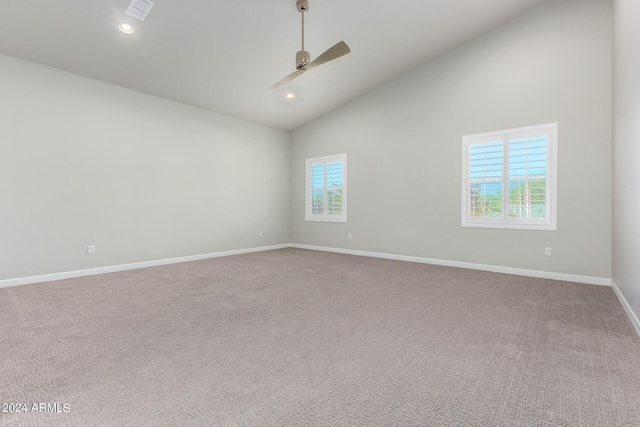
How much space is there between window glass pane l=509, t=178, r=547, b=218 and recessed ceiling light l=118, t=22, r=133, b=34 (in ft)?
17.9

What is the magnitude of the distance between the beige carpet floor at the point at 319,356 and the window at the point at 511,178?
4.03 feet

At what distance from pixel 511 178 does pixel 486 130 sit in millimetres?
852

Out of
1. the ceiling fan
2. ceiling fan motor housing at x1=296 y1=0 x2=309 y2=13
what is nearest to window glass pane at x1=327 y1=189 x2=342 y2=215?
the ceiling fan

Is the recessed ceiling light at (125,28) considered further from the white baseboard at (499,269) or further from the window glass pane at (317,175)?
the white baseboard at (499,269)

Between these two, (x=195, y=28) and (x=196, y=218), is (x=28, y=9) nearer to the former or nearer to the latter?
(x=195, y=28)

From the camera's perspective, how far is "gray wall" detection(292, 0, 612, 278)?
3.96m

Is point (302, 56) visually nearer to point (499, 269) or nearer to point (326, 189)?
point (326, 189)

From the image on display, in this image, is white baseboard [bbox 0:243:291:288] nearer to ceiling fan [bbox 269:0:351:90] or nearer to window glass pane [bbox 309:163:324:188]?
window glass pane [bbox 309:163:324:188]

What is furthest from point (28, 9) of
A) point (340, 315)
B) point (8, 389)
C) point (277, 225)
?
point (277, 225)

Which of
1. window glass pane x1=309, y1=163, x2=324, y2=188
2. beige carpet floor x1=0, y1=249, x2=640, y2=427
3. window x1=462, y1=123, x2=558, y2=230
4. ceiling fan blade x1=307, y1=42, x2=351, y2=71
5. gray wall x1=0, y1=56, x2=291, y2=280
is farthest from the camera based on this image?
window glass pane x1=309, y1=163, x2=324, y2=188

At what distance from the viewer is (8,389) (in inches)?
63.1

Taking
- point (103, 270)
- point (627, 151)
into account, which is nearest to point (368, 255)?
point (627, 151)

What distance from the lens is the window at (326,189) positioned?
6656 mm

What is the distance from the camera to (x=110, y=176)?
4.70 metres
